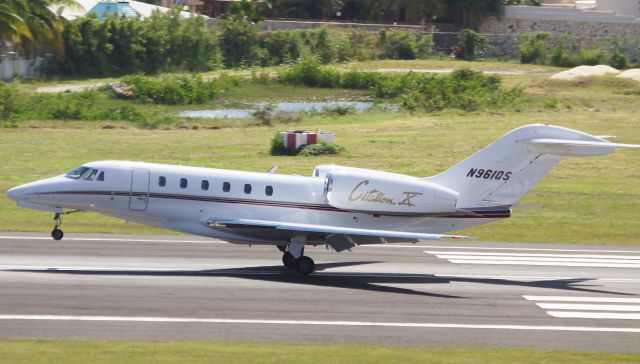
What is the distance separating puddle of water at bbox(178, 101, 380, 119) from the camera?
61719 mm

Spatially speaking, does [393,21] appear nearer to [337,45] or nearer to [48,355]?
[337,45]

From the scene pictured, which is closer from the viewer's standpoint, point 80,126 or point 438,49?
point 80,126

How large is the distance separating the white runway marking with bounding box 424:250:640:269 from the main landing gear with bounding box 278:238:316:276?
15.7 ft

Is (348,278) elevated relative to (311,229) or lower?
lower

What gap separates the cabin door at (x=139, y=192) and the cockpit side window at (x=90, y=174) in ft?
2.98

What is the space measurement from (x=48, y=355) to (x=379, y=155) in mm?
31738

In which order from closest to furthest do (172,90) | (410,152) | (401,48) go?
(410,152)
(172,90)
(401,48)

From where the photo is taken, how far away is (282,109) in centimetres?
6406

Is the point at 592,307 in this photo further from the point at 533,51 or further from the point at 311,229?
the point at 533,51

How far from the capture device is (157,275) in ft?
81.0

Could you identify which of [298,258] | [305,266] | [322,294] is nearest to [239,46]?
[298,258]

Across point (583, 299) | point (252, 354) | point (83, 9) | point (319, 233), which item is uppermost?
point (83, 9)

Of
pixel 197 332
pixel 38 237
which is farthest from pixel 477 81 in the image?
pixel 197 332

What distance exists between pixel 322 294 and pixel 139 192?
5.20 m
